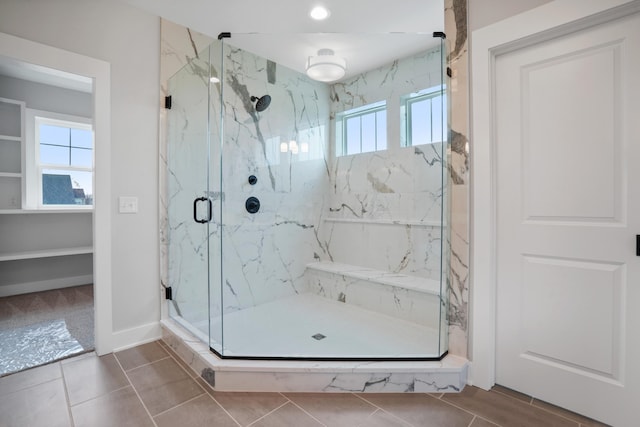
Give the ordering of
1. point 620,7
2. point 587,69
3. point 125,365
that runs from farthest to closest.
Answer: point 125,365, point 587,69, point 620,7

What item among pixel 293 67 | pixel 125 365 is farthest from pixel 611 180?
pixel 125 365

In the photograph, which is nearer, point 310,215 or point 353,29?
point 353,29

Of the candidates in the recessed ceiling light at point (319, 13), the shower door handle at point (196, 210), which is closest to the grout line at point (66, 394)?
the shower door handle at point (196, 210)

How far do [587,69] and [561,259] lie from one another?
0.94 m

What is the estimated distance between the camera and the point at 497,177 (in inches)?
68.4

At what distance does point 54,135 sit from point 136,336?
3.11 meters

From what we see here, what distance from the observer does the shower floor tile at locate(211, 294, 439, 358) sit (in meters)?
1.87

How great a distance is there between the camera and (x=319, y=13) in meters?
2.30

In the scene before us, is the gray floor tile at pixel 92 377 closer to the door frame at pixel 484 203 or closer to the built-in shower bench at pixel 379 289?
the built-in shower bench at pixel 379 289

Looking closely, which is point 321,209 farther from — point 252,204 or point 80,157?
point 80,157

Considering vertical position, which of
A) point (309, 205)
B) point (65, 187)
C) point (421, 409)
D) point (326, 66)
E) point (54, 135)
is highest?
point (326, 66)

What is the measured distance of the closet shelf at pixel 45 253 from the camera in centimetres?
325

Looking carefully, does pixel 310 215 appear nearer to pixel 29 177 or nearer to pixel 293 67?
pixel 293 67

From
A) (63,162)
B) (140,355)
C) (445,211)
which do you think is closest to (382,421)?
(445,211)
